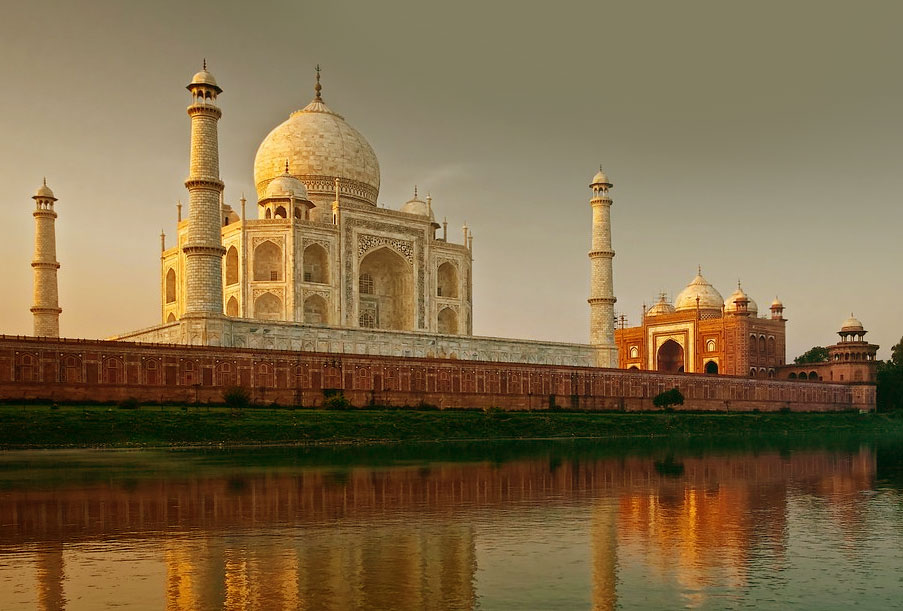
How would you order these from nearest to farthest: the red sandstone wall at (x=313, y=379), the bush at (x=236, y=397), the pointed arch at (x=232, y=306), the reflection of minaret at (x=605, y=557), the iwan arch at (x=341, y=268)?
the reflection of minaret at (x=605, y=557) → the red sandstone wall at (x=313, y=379) → the bush at (x=236, y=397) → the iwan arch at (x=341, y=268) → the pointed arch at (x=232, y=306)

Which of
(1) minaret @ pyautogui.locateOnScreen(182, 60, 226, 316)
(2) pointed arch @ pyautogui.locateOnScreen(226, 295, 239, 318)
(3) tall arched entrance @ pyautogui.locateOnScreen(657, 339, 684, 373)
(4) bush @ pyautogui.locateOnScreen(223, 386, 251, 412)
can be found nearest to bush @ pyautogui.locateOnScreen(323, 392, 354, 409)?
(4) bush @ pyautogui.locateOnScreen(223, 386, 251, 412)

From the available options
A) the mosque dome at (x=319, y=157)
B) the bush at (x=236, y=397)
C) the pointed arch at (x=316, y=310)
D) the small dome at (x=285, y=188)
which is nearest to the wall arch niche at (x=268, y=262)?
the pointed arch at (x=316, y=310)

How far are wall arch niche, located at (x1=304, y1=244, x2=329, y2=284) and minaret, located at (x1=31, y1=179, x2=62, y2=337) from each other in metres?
11.7

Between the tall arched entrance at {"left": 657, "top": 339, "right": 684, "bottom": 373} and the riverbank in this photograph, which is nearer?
the riverbank

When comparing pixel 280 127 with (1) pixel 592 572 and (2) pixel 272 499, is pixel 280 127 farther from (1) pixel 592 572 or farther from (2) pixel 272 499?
(1) pixel 592 572

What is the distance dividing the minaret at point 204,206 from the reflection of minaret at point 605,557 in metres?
24.6

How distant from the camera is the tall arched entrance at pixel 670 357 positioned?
66.2 m

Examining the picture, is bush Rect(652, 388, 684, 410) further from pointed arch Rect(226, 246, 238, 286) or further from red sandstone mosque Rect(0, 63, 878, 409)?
pointed arch Rect(226, 246, 238, 286)

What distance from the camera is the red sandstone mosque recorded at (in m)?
34.0

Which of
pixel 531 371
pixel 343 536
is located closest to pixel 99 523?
pixel 343 536

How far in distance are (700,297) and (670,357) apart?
15.6 feet

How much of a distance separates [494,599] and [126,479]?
11661 millimetres

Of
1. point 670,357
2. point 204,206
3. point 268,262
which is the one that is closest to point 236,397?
point 204,206

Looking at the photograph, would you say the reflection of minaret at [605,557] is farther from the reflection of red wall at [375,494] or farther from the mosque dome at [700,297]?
the mosque dome at [700,297]
